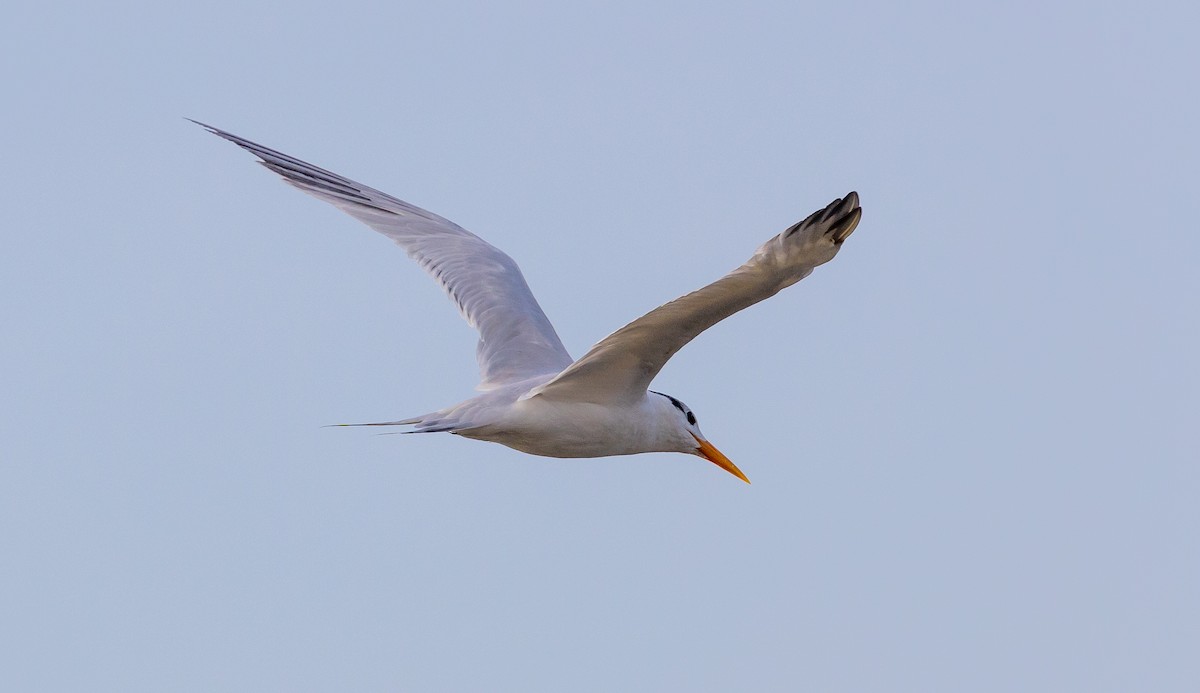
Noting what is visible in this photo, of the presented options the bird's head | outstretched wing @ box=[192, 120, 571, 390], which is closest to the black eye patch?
the bird's head

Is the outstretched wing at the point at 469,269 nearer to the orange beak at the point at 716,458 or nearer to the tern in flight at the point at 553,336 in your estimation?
the tern in flight at the point at 553,336

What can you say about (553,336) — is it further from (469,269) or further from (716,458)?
(716,458)

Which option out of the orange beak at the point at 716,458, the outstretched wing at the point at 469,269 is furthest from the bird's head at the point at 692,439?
the outstretched wing at the point at 469,269

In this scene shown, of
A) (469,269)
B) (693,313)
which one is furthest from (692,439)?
(469,269)

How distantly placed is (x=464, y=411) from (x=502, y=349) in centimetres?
167

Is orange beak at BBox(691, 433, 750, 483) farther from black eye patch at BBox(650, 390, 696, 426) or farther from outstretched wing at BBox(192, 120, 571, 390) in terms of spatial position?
outstretched wing at BBox(192, 120, 571, 390)

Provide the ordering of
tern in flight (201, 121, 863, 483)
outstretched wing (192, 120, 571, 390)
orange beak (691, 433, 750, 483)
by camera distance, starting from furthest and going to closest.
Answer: outstretched wing (192, 120, 571, 390) → orange beak (691, 433, 750, 483) → tern in flight (201, 121, 863, 483)

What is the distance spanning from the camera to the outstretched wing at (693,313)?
7172 mm

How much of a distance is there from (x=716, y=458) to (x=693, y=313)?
2.50 metres

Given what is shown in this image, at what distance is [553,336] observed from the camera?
10.7 m

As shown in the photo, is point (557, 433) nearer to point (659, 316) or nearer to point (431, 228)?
point (659, 316)

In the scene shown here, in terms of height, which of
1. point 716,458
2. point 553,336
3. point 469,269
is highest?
point 469,269

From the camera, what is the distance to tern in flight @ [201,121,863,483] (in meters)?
7.32

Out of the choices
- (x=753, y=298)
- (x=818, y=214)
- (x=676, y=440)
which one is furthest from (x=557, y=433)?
(x=818, y=214)
